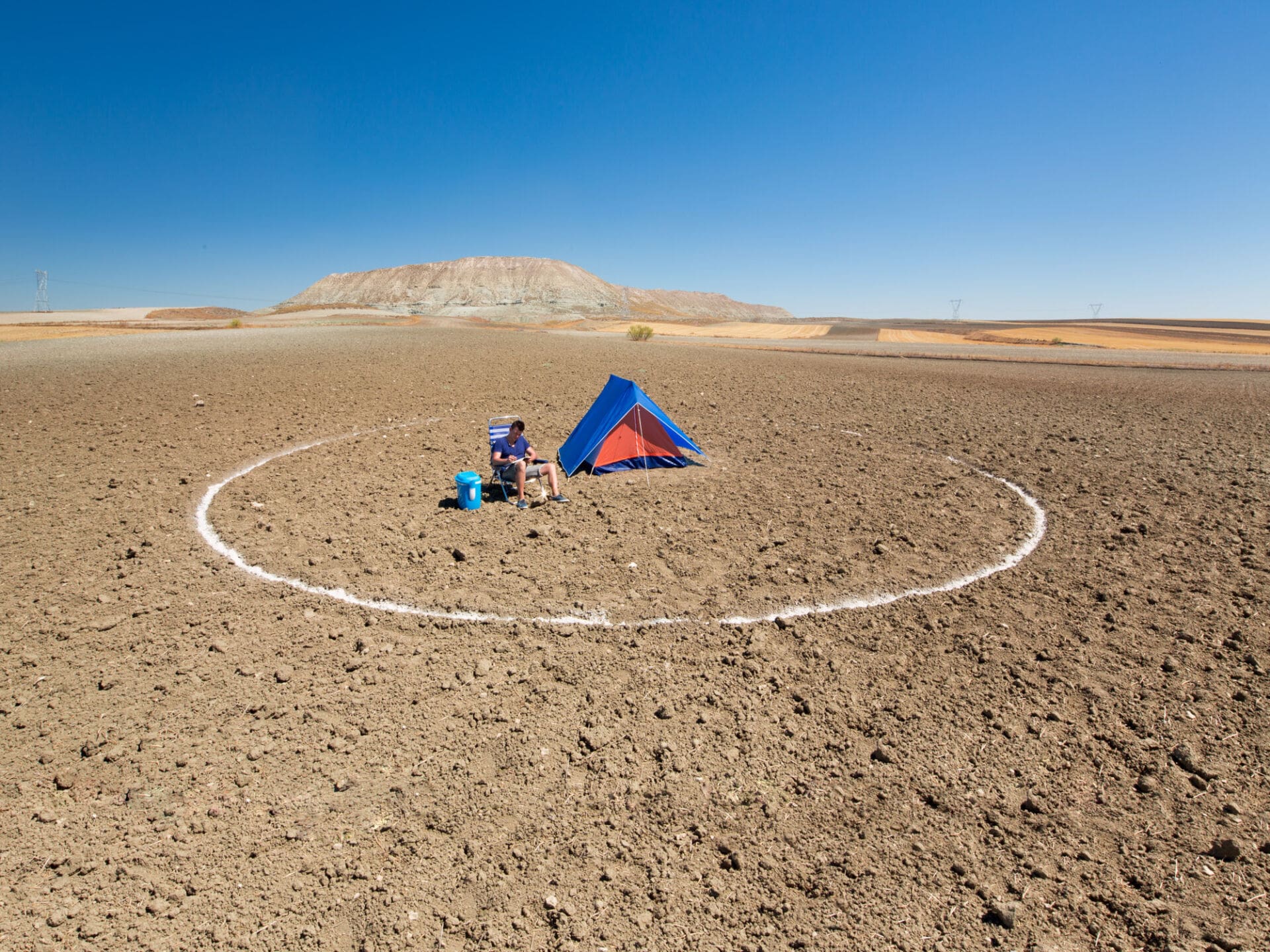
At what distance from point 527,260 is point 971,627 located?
205 metres

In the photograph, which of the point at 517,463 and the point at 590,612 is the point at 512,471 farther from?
the point at 590,612

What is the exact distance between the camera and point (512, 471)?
923 centimetres

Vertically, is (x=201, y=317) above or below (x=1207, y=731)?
above

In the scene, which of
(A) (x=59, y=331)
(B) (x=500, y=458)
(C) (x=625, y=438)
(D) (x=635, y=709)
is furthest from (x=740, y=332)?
(D) (x=635, y=709)

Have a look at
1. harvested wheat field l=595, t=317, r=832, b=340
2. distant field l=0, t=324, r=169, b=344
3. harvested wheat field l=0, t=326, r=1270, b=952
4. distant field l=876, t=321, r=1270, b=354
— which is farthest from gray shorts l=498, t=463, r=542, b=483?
harvested wheat field l=595, t=317, r=832, b=340

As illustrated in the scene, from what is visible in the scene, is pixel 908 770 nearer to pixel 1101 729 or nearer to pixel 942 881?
pixel 942 881

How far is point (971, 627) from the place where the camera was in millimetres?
5973

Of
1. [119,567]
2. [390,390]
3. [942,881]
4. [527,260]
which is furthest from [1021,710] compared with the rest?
[527,260]

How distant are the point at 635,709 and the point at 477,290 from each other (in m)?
187

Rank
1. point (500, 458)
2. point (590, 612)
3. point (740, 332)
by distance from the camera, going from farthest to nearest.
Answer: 1. point (740, 332)
2. point (500, 458)
3. point (590, 612)

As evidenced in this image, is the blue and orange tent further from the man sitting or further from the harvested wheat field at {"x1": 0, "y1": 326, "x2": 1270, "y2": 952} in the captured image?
the man sitting

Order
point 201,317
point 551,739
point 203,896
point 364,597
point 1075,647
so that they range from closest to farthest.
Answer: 1. point 203,896
2. point 551,739
3. point 1075,647
4. point 364,597
5. point 201,317

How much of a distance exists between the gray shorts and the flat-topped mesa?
15465cm

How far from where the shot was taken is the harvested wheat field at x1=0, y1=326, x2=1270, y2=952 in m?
3.35
